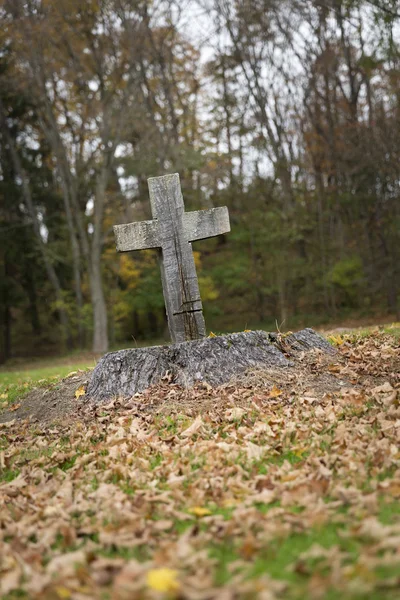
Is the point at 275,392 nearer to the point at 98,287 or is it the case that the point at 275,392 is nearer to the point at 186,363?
the point at 186,363

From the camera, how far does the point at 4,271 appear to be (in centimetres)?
2789

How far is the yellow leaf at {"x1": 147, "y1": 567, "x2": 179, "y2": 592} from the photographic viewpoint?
245cm

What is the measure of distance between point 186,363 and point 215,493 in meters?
3.29

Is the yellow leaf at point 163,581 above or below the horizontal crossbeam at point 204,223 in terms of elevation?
below

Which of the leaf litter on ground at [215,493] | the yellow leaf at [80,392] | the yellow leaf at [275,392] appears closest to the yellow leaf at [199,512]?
the leaf litter on ground at [215,493]

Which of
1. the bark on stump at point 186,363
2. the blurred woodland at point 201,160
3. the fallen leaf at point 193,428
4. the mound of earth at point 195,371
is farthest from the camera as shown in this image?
the blurred woodland at point 201,160

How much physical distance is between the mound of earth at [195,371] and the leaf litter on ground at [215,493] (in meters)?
0.06

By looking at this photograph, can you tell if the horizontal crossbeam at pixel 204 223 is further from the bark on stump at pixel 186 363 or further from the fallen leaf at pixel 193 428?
the fallen leaf at pixel 193 428

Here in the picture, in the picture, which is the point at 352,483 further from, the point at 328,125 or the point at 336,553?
the point at 328,125

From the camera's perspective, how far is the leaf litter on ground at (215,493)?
2662mm

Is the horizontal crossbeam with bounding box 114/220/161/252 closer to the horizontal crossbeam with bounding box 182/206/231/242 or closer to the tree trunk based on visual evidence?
the horizontal crossbeam with bounding box 182/206/231/242

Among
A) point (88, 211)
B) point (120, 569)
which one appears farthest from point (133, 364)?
point (88, 211)

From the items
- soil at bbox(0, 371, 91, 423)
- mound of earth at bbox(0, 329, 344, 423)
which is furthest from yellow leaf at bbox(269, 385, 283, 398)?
soil at bbox(0, 371, 91, 423)

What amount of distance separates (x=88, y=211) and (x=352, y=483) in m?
25.8
